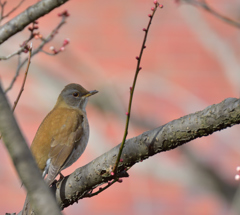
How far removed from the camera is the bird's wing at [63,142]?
4473 millimetres

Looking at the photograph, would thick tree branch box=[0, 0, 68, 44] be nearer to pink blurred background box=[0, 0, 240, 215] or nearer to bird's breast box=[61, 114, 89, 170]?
bird's breast box=[61, 114, 89, 170]

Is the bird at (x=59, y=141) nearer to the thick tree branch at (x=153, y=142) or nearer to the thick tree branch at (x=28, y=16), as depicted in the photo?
the thick tree branch at (x=153, y=142)

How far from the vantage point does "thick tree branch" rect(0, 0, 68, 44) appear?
11.3 ft

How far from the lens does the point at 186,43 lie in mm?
15852

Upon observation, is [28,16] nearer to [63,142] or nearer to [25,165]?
[63,142]

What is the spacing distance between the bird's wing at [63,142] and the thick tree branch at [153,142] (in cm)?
94

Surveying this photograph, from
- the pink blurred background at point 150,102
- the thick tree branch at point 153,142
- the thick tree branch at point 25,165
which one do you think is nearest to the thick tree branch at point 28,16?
the thick tree branch at point 153,142

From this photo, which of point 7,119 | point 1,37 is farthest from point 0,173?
point 7,119

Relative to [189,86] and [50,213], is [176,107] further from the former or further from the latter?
[50,213]

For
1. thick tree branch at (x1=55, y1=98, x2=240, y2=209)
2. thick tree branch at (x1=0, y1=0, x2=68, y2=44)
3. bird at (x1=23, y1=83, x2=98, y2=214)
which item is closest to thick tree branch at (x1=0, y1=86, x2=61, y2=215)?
thick tree branch at (x1=55, y1=98, x2=240, y2=209)

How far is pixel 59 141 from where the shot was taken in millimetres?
4637

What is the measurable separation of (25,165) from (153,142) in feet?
4.15

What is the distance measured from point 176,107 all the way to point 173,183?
1928mm

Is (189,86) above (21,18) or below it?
above
